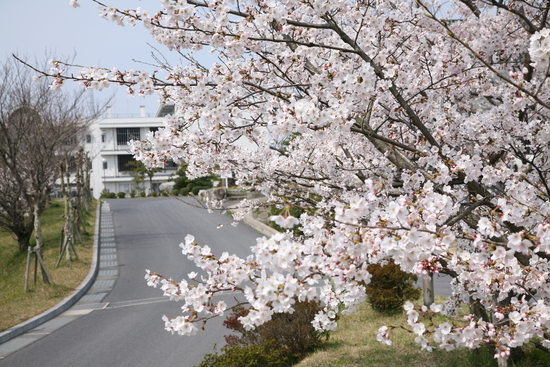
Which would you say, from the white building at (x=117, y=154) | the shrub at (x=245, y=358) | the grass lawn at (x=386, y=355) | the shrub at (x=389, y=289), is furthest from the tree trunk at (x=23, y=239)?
the white building at (x=117, y=154)

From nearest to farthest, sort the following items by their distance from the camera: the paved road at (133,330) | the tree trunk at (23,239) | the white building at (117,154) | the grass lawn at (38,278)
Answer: the paved road at (133,330) < the grass lawn at (38,278) < the tree trunk at (23,239) < the white building at (117,154)

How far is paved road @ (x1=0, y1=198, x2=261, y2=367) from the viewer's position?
7.40 m

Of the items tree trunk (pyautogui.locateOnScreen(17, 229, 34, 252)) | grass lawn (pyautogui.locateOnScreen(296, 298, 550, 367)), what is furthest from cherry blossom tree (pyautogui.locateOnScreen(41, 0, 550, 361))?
tree trunk (pyautogui.locateOnScreen(17, 229, 34, 252))

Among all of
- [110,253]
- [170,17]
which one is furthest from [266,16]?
[110,253]

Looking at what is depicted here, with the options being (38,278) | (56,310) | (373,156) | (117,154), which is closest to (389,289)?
(373,156)

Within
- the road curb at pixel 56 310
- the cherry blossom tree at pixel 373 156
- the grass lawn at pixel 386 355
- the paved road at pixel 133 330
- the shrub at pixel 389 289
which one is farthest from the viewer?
the shrub at pixel 389 289

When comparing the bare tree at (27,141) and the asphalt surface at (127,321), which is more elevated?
the bare tree at (27,141)

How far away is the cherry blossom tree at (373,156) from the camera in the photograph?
108 inches

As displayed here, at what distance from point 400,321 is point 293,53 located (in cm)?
578

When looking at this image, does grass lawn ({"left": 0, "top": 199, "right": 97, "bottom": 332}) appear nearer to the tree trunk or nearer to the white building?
the tree trunk

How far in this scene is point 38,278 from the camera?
13.2 meters

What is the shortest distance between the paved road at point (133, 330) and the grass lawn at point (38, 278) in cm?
105

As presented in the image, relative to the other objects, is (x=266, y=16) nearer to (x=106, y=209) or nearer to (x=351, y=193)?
(x=351, y=193)

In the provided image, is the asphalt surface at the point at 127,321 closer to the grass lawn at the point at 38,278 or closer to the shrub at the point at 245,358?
the grass lawn at the point at 38,278
